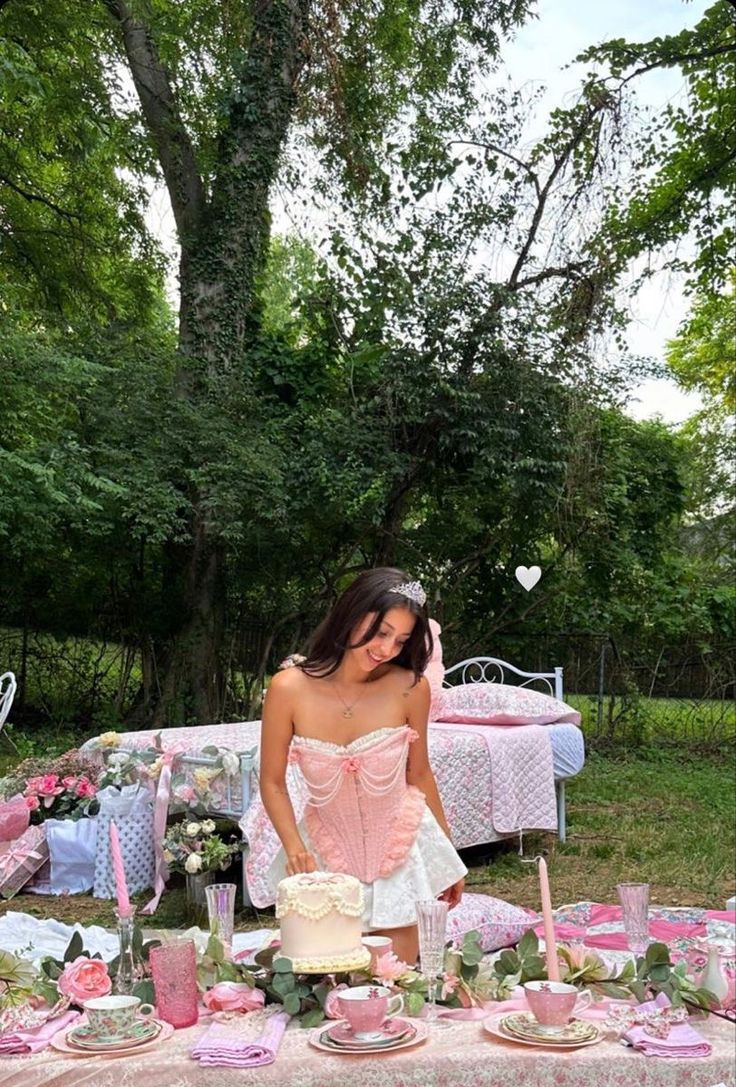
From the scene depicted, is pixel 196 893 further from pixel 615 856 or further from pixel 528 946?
pixel 528 946

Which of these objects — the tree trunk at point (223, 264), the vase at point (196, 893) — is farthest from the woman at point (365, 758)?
the tree trunk at point (223, 264)

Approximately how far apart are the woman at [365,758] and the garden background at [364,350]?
6537mm

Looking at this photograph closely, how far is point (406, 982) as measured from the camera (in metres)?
1.95

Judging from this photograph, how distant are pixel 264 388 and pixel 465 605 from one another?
3142 mm

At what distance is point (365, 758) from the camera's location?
2672 millimetres

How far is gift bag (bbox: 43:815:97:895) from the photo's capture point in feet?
18.4

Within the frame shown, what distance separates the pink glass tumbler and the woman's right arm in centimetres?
68

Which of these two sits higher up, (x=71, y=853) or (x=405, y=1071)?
(x=405, y=1071)

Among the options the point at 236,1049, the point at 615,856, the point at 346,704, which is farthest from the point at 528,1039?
the point at 615,856

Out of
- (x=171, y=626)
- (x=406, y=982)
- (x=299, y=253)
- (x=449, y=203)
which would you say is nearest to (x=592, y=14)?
(x=449, y=203)

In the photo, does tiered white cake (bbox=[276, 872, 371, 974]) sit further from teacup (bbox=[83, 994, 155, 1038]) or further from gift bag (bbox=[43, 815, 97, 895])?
gift bag (bbox=[43, 815, 97, 895])

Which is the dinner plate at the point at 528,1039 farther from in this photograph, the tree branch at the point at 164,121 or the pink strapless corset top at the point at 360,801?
the tree branch at the point at 164,121

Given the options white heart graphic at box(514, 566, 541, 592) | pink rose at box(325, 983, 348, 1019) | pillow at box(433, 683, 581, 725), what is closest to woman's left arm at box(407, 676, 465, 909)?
pink rose at box(325, 983, 348, 1019)

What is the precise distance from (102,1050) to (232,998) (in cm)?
25
